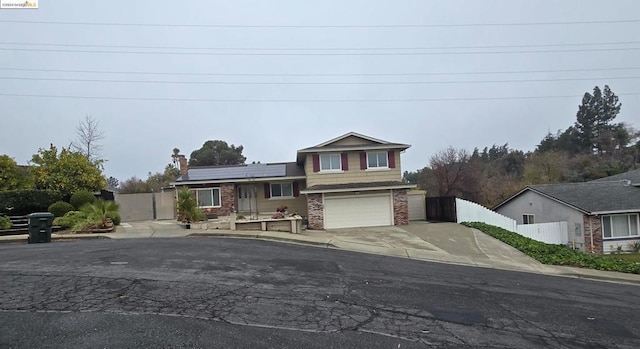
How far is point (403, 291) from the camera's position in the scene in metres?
8.40

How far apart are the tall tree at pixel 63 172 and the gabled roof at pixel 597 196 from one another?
103 feet

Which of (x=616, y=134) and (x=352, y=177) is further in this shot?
(x=616, y=134)

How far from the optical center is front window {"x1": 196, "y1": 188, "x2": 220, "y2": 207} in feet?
87.1

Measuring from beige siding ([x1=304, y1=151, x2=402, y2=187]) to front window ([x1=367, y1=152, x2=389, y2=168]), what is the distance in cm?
41

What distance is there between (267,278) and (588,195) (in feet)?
86.5

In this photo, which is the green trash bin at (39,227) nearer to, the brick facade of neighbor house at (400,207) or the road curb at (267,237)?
the road curb at (267,237)

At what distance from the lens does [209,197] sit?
2672 centimetres

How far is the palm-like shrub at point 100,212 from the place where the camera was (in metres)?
17.7

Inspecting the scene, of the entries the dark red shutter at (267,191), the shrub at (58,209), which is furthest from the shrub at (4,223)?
the dark red shutter at (267,191)

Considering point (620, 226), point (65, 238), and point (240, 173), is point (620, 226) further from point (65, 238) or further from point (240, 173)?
point (65, 238)

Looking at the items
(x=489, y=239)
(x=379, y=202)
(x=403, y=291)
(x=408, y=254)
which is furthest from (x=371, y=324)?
(x=379, y=202)

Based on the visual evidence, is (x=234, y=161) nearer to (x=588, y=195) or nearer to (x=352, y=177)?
(x=352, y=177)

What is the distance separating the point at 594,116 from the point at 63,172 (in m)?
71.8

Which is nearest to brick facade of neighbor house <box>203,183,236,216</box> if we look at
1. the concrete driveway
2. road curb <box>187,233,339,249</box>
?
road curb <box>187,233,339,249</box>
